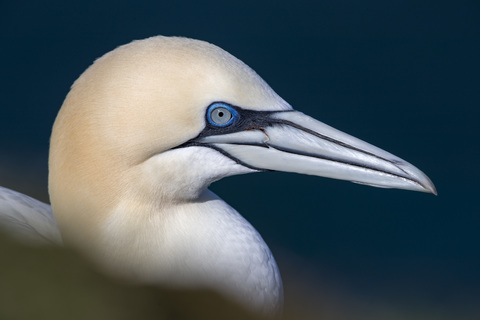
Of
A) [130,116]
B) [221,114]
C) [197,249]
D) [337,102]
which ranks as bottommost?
[197,249]

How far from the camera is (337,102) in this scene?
193 inches

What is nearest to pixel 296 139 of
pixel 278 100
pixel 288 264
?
pixel 278 100

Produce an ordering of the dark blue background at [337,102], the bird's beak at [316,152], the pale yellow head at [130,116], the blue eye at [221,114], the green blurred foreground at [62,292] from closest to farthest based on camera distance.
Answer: the green blurred foreground at [62,292], the pale yellow head at [130,116], the blue eye at [221,114], the bird's beak at [316,152], the dark blue background at [337,102]

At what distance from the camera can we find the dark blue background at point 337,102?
4387mm

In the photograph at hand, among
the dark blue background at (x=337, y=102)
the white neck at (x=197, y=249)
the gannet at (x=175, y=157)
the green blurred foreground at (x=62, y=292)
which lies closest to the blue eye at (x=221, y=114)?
the gannet at (x=175, y=157)

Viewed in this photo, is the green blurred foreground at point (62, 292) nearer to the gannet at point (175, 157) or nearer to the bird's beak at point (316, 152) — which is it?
the gannet at point (175, 157)

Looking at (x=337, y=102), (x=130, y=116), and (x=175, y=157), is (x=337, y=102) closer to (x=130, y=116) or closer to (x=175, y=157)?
(x=175, y=157)

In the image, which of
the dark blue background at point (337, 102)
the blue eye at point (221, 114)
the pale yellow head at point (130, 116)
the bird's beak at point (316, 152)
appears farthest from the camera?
the dark blue background at point (337, 102)

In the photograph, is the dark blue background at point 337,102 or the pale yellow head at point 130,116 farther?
the dark blue background at point 337,102

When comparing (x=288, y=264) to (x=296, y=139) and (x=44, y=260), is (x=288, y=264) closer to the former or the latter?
(x=296, y=139)

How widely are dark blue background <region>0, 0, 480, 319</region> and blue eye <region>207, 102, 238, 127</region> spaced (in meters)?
1.99

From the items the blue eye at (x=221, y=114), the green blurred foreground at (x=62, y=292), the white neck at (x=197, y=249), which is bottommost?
the white neck at (x=197, y=249)

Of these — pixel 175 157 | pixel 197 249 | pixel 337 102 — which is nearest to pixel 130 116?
pixel 175 157

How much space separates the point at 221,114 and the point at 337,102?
9.59ft
